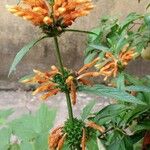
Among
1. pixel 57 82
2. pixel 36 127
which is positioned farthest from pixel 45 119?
pixel 57 82

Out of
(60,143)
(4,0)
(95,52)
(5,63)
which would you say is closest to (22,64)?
(5,63)

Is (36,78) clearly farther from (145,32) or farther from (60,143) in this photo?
(145,32)

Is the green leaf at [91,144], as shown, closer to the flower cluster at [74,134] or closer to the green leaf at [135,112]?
the flower cluster at [74,134]

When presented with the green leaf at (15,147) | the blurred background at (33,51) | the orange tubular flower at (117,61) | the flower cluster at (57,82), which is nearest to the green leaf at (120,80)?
the orange tubular flower at (117,61)

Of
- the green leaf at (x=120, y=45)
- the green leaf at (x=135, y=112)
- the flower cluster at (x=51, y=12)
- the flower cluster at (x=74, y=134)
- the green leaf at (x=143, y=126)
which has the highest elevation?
the green leaf at (x=120, y=45)

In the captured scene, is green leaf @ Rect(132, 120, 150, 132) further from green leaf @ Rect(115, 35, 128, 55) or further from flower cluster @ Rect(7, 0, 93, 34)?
flower cluster @ Rect(7, 0, 93, 34)
